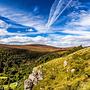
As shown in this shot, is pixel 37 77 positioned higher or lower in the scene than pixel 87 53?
lower

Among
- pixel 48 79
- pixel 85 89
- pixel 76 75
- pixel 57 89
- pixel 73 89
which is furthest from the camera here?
pixel 48 79

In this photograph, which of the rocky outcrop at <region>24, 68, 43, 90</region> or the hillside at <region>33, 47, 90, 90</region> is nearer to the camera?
the hillside at <region>33, 47, 90, 90</region>

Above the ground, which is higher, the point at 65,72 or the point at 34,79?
the point at 65,72

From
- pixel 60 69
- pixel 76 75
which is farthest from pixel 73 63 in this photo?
pixel 76 75

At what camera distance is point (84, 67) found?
15088 centimetres

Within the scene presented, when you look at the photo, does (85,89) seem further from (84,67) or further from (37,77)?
(37,77)

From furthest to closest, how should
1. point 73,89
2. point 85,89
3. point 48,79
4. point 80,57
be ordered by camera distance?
point 80,57, point 48,79, point 73,89, point 85,89

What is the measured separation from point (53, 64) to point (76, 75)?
3646 centimetres

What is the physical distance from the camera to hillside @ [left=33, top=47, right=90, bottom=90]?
452ft

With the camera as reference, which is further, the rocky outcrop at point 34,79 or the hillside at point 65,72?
the rocky outcrop at point 34,79

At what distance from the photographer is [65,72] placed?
157 metres

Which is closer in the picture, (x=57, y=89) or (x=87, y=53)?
(x=57, y=89)

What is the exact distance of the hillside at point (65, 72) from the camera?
137625mm

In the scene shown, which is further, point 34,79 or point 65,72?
point 34,79
